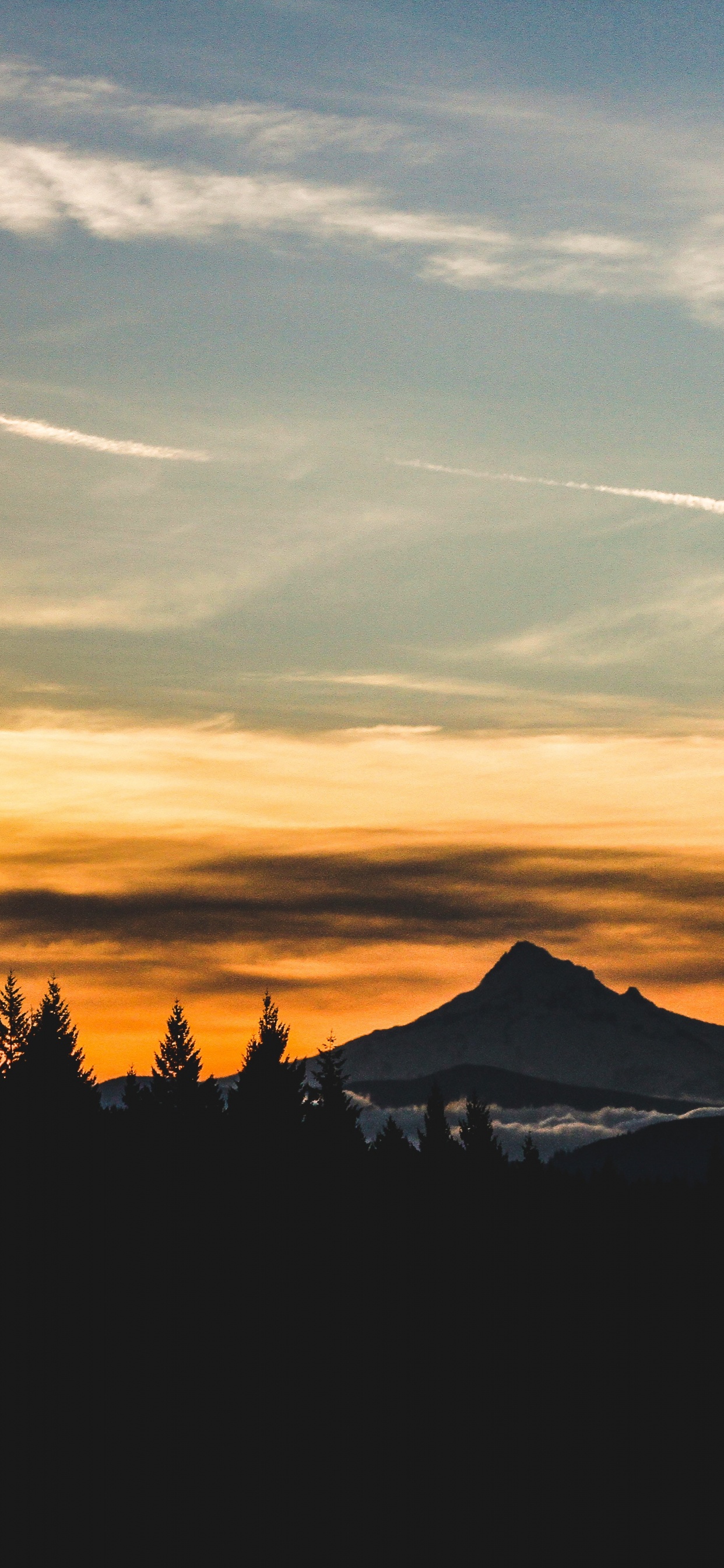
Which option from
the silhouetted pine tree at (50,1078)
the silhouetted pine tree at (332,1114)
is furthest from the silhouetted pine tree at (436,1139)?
the silhouetted pine tree at (50,1078)

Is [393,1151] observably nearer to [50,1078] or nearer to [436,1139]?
[436,1139]

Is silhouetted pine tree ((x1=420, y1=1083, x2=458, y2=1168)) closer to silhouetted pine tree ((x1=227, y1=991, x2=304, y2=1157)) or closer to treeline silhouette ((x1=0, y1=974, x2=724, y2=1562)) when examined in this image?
treeline silhouette ((x1=0, y1=974, x2=724, y2=1562))

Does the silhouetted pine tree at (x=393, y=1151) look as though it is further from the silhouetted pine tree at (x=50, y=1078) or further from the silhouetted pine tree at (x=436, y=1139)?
the silhouetted pine tree at (x=50, y=1078)

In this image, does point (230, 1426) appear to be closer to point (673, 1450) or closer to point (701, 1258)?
point (673, 1450)

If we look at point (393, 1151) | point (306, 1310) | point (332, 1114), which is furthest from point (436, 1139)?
point (306, 1310)

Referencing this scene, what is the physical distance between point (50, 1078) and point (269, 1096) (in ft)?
70.6

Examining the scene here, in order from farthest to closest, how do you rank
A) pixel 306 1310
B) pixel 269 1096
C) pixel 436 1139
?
pixel 436 1139, pixel 269 1096, pixel 306 1310

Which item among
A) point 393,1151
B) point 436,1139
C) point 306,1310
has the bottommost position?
point 306,1310

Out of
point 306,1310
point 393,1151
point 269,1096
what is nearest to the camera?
point 306,1310

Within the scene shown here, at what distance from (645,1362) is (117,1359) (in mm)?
58563

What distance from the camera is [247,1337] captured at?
345 ft

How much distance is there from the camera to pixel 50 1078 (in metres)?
121

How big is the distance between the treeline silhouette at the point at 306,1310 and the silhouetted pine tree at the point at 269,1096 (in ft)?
0.93

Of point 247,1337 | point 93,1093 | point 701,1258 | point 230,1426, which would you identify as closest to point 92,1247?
point 247,1337
